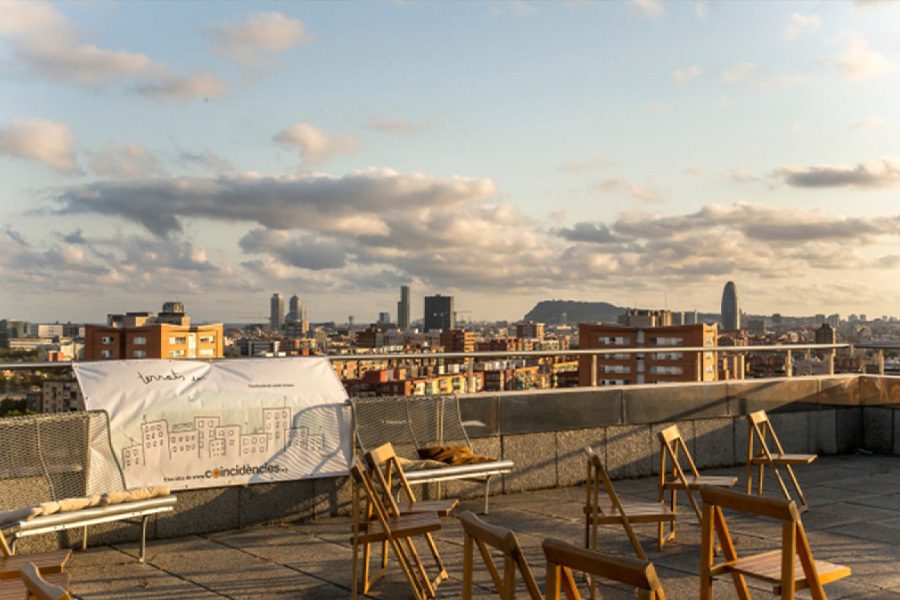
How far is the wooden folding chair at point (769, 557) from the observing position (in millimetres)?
4637

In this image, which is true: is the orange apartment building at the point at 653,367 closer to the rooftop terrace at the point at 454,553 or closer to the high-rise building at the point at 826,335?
the rooftop terrace at the point at 454,553

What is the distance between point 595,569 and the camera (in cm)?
367

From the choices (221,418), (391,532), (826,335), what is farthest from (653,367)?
(391,532)

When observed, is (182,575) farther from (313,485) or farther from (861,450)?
(861,450)

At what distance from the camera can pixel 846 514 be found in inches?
382

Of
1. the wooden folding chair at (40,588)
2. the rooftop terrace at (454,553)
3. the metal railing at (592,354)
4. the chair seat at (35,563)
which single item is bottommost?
the rooftop terrace at (454,553)

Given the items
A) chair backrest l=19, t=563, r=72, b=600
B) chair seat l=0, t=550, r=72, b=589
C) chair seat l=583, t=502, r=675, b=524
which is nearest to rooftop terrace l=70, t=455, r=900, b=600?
chair seat l=583, t=502, r=675, b=524

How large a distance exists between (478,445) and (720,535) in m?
5.39

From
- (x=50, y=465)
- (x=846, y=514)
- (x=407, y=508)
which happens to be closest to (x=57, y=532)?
(x=50, y=465)

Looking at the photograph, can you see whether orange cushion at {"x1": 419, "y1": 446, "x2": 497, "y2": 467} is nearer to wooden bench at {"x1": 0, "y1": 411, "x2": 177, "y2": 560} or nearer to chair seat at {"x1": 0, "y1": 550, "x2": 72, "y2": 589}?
A: wooden bench at {"x1": 0, "y1": 411, "x2": 177, "y2": 560}

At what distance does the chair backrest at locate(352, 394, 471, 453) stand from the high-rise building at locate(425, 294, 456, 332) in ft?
315

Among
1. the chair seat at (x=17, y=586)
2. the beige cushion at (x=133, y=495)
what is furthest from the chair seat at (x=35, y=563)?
the beige cushion at (x=133, y=495)

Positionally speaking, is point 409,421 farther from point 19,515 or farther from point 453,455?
point 19,515

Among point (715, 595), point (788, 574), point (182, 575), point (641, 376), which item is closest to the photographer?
point (788, 574)
